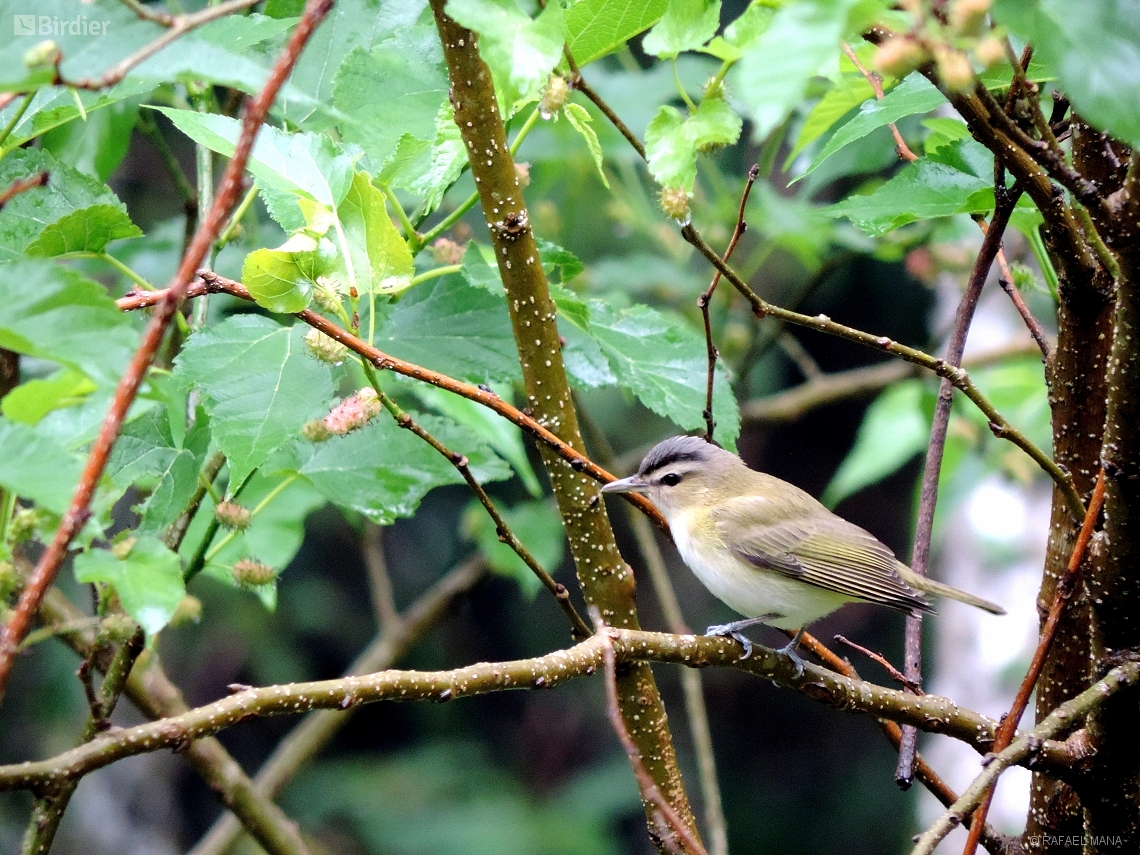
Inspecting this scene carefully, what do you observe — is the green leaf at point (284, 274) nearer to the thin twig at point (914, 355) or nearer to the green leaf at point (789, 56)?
the thin twig at point (914, 355)

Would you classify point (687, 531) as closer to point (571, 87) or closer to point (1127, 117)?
point (571, 87)

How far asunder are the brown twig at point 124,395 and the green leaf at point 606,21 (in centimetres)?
75

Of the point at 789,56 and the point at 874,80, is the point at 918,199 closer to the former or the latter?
the point at 874,80

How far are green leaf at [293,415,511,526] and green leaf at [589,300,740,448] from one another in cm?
38

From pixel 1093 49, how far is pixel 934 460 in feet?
3.69

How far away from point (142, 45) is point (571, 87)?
0.72 meters

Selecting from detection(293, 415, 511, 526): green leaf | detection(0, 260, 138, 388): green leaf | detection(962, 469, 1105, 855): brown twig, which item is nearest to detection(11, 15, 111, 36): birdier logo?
detection(0, 260, 138, 388): green leaf

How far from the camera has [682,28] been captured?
163cm

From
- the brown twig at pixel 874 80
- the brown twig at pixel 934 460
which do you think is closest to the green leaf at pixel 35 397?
the brown twig at pixel 874 80

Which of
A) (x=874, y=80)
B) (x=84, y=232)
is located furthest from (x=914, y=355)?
(x=84, y=232)


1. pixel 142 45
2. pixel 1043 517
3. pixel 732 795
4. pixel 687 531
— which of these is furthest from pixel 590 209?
pixel 142 45

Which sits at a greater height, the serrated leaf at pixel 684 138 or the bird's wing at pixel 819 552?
the serrated leaf at pixel 684 138

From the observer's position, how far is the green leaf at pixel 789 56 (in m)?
0.85

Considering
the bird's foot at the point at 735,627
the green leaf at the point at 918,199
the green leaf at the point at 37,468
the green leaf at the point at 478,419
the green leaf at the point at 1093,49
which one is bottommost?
the bird's foot at the point at 735,627
